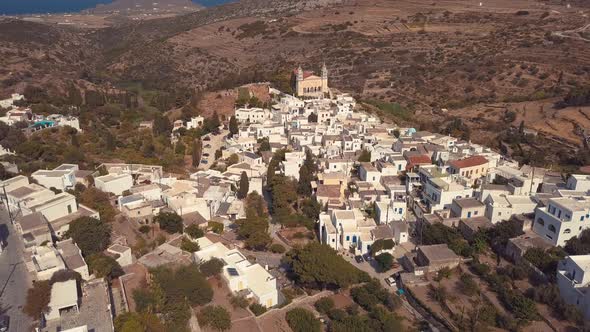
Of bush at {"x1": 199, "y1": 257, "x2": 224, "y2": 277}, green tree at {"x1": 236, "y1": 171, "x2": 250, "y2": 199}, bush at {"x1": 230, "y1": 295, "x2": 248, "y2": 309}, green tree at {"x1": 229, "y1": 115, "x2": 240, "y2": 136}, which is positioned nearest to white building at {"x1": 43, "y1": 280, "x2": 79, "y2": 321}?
bush at {"x1": 199, "y1": 257, "x2": 224, "y2": 277}

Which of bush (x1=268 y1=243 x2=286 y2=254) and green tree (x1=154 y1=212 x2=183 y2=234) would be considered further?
bush (x1=268 y1=243 x2=286 y2=254)

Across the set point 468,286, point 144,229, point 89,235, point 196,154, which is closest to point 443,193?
point 468,286

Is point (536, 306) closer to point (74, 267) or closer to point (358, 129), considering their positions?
point (74, 267)

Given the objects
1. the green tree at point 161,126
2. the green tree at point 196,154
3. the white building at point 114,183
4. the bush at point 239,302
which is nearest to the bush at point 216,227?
the white building at point 114,183

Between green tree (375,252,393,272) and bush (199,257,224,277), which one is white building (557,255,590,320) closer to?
green tree (375,252,393,272)

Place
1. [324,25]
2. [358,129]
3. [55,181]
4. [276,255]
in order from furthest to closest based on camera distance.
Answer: [324,25] → [358,129] → [55,181] → [276,255]

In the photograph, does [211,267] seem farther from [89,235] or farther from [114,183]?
[114,183]

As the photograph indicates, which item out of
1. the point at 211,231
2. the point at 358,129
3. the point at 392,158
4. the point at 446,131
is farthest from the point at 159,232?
the point at 446,131

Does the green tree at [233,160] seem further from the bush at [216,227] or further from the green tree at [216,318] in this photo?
the green tree at [216,318]
